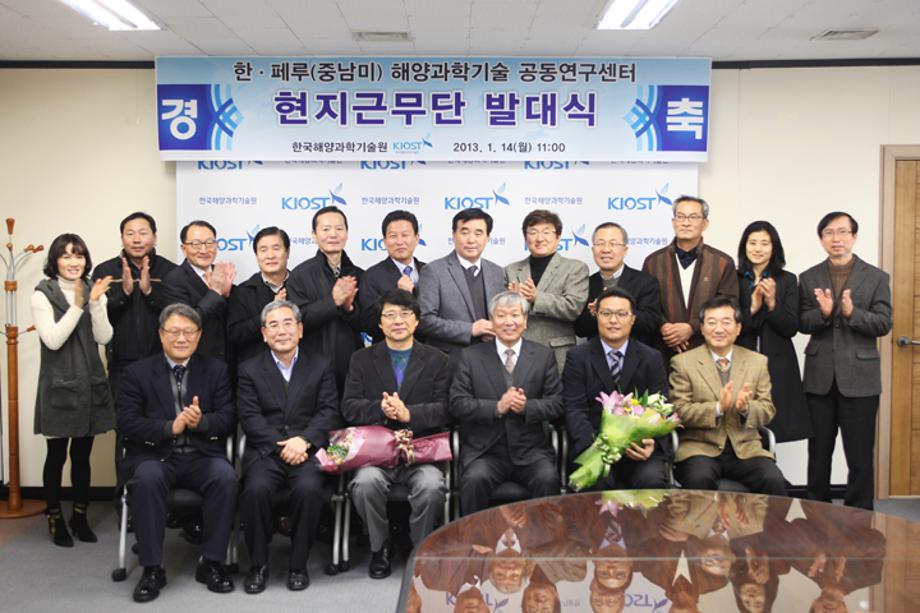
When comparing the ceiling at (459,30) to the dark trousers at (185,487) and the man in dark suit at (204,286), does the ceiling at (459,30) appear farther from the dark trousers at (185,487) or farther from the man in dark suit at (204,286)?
the dark trousers at (185,487)

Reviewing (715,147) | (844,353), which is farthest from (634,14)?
(844,353)

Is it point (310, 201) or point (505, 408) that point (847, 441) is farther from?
point (310, 201)

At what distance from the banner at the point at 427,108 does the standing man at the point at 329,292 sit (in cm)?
90

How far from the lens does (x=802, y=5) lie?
4.58m

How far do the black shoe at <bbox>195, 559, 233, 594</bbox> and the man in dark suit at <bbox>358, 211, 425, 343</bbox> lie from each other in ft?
4.80

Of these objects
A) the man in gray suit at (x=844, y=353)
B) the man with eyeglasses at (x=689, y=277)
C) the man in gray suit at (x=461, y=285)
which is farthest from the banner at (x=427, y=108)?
the man in gray suit at (x=844, y=353)

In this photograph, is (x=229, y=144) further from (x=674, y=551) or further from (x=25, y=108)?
(x=674, y=551)

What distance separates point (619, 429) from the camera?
13.0 feet

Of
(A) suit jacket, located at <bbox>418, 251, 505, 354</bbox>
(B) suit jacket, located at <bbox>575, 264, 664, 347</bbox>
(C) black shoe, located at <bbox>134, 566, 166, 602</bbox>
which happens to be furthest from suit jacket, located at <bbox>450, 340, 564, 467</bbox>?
(C) black shoe, located at <bbox>134, 566, 166, 602</bbox>

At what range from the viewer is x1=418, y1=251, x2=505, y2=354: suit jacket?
4.71 metres

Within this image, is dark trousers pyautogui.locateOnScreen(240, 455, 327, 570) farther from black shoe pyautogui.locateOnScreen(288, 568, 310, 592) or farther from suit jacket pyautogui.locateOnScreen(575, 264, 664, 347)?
suit jacket pyautogui.locateOnScreen(575, 264, 664, 347)

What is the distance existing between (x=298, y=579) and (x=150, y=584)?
26.8 inches

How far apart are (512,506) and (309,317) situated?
1924mm

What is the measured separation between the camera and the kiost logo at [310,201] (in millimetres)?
→ 5645
